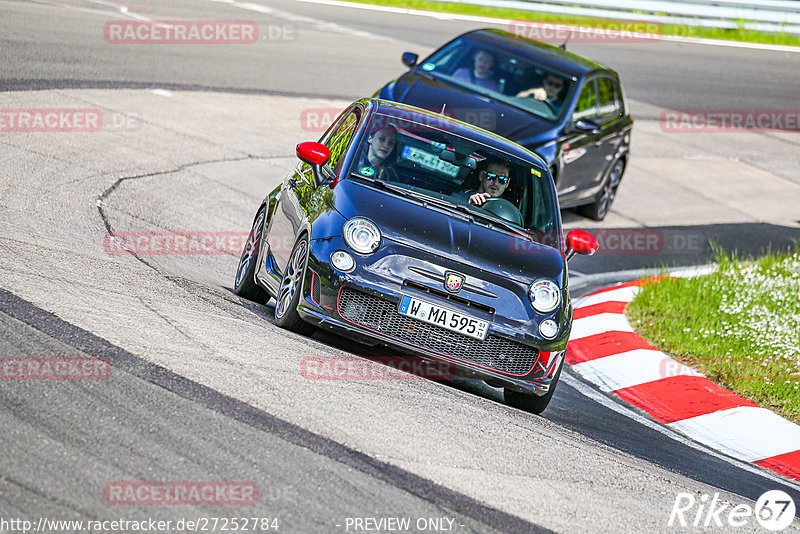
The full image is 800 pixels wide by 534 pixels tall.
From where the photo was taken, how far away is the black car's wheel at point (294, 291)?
6688mm

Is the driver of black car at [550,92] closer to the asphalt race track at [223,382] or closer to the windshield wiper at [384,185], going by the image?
the asphalt race track at [223,382]

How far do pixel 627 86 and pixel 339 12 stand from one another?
7177 millimetres

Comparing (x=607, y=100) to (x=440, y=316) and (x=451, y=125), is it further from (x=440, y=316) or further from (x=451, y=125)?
(x=440, y=316)

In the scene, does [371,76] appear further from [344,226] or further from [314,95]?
[344,226]

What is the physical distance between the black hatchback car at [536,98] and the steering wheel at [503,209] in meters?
3.96

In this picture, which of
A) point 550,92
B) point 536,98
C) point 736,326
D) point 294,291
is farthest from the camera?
point 550,92

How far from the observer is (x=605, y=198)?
549 inches

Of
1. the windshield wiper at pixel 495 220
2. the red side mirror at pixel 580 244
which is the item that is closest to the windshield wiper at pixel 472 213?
the windshield wiper at pixel 495 220

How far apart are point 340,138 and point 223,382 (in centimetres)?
308

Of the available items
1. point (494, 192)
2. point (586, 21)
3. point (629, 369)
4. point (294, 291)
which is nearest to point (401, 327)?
point (294, 291)

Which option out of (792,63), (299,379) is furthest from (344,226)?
(792,63)

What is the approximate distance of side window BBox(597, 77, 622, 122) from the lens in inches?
525

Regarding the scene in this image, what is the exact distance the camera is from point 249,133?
1356 cm

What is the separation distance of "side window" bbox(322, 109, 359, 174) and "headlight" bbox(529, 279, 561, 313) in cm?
162
